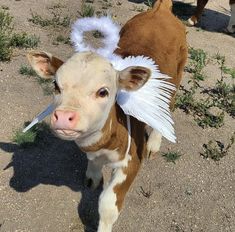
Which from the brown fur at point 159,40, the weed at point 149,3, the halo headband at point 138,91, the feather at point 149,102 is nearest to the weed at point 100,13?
the weed at point 149,3

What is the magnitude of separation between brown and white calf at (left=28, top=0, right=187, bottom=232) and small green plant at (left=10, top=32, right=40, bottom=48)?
241 cm

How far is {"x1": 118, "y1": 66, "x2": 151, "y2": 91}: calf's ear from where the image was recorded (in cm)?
358

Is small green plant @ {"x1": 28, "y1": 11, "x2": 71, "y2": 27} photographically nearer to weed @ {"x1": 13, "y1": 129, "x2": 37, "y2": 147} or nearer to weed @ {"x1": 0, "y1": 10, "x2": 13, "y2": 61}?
weed @ {"x1": 0, "y1": 10, "x2": 13, "y2": 61}

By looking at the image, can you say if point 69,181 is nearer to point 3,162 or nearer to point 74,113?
point 3,162

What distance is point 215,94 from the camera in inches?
264

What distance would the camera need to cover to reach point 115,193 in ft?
13.2

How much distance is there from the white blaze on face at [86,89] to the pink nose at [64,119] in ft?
0.09

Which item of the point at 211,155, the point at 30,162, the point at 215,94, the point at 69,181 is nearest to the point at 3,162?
the point at 30,162

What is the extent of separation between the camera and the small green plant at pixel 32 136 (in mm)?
5227

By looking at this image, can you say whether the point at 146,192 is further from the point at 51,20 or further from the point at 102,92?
the point at 51,20

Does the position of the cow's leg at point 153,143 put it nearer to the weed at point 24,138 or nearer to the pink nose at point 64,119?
the weed at point 24,138

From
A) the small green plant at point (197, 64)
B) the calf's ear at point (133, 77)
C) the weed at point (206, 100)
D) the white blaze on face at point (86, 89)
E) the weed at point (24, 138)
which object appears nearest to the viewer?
the white blaze on face at point (86, 89)

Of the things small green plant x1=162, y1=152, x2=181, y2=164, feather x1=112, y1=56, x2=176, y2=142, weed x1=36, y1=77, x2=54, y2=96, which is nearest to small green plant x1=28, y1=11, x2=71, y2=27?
weed x1=36, y1=77, x2=54, y2=96

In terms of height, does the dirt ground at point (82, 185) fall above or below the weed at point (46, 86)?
above
